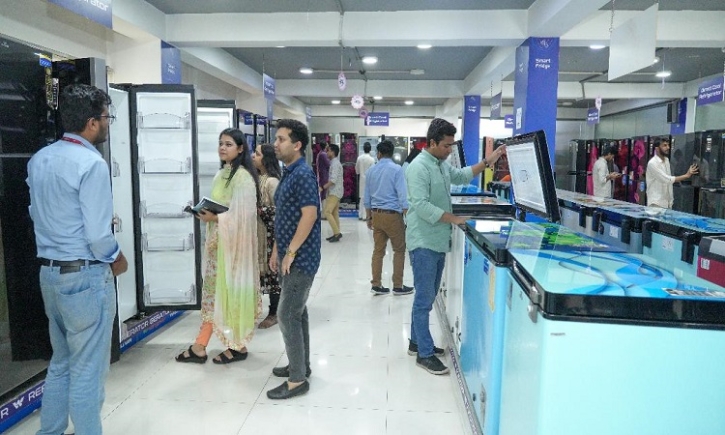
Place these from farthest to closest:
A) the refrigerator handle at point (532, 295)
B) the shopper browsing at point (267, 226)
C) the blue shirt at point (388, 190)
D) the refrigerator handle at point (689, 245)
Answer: the blue shirt at point (388, 190) < the shopper browsing at point (267, 226) < the refrigerator handle at point (689, 245) < the refrigerator handle at point (532, 295)

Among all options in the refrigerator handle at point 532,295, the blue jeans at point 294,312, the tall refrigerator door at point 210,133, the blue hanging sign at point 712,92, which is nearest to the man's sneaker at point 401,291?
the tall refrigerator door at point 210,133

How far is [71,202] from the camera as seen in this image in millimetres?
2025

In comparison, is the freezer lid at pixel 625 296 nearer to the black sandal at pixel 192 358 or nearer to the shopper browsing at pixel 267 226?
the black sandal at pixel 192 358

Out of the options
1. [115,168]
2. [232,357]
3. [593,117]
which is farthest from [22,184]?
[593,117]

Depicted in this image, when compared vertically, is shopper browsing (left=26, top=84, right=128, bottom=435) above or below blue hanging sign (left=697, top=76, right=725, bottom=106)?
below

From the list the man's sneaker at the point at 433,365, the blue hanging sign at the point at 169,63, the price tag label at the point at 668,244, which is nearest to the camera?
the price tag label at the point at 668,244

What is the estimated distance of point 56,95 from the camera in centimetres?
292

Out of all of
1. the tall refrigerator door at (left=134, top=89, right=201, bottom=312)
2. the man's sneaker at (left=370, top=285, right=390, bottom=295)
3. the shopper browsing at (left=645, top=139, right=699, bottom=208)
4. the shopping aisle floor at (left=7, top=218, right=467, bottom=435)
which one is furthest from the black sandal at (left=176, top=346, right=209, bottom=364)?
the shopper browsing at (left=645, top=139, right=699, bottom=208)

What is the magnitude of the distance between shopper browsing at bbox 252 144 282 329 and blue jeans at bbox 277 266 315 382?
3.94 feet

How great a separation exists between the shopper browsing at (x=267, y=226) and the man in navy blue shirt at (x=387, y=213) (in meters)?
1.32

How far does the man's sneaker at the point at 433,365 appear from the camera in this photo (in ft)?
10.8

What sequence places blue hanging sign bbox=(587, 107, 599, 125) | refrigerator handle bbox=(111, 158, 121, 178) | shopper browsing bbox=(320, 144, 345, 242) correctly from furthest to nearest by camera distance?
blue hanging sign bbox=(587, 107, 599, 125) < shopper browsing bbox=(320, 144, 345, 242) < refrigerator handle bbox=(111, 158, 121, 178)

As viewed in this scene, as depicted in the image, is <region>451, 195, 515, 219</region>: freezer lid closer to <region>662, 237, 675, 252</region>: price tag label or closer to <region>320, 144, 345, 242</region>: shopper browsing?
<region>662, 237, 675, 252</region>: price tag label

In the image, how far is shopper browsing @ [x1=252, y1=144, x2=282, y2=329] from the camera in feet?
13.5
